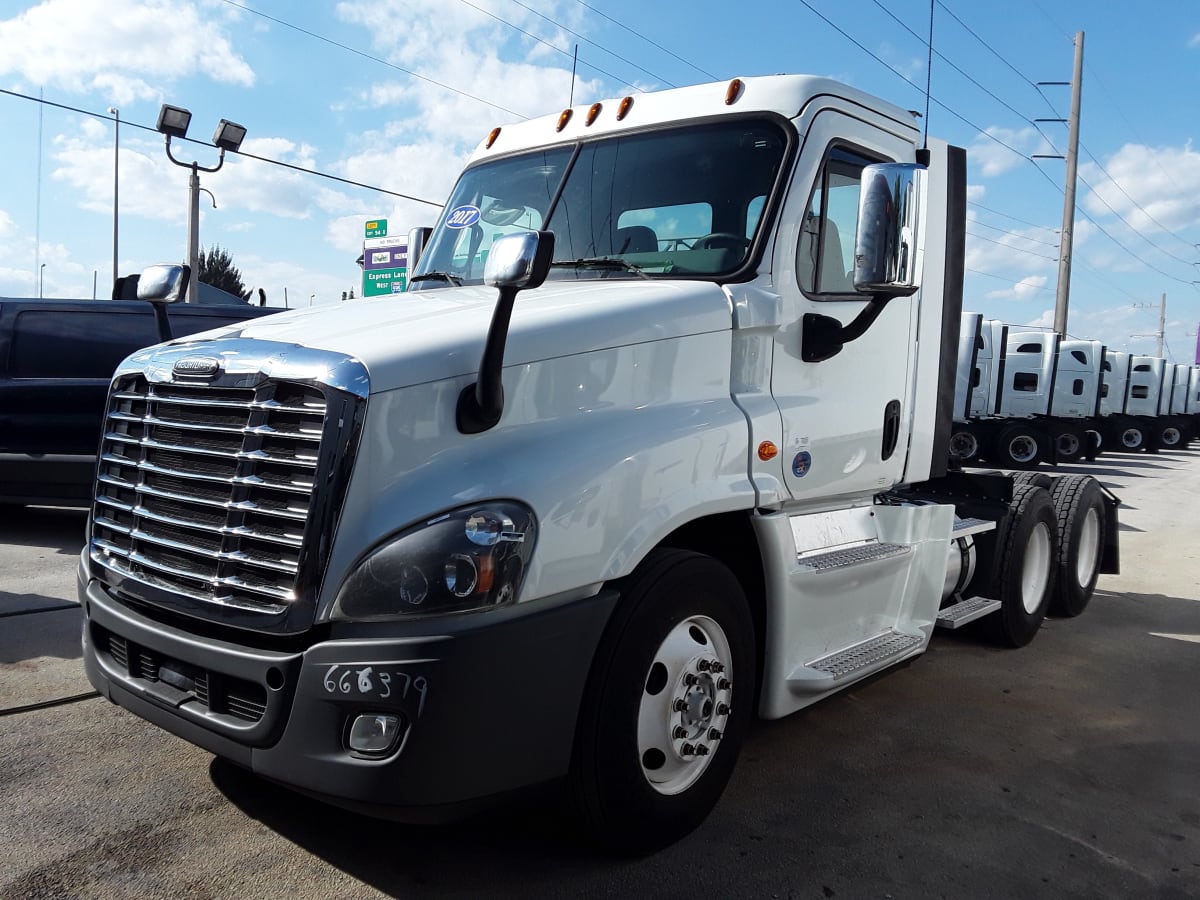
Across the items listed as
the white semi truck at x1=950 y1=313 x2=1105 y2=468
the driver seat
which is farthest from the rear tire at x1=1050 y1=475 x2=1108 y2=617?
the white semi truck at x1=950 y1=313 x2=1105 y2=468

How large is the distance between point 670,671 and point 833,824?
941mm

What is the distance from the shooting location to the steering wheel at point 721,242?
377cm

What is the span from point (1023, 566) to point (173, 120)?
689 inches

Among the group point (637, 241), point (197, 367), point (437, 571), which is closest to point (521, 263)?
point (437, 571)

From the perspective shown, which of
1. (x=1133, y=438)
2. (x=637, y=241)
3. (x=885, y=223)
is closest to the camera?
(x=885, y=223)

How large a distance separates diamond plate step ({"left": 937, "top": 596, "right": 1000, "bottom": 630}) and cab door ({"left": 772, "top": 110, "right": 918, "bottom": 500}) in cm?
103

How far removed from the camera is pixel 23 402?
877cm

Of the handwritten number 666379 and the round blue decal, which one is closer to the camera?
the handwritten number 666379

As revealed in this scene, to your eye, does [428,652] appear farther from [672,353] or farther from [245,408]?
[672,353]

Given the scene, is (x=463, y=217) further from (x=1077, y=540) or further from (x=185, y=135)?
(x=185, y=135)

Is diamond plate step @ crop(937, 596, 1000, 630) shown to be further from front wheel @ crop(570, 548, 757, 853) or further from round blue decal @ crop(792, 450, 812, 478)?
front wheel @ crop(570, 548, 757, 853)

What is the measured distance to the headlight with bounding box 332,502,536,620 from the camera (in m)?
2.61

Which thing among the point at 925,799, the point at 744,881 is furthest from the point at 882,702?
the point at 744,881

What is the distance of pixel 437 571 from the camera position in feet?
8.55
